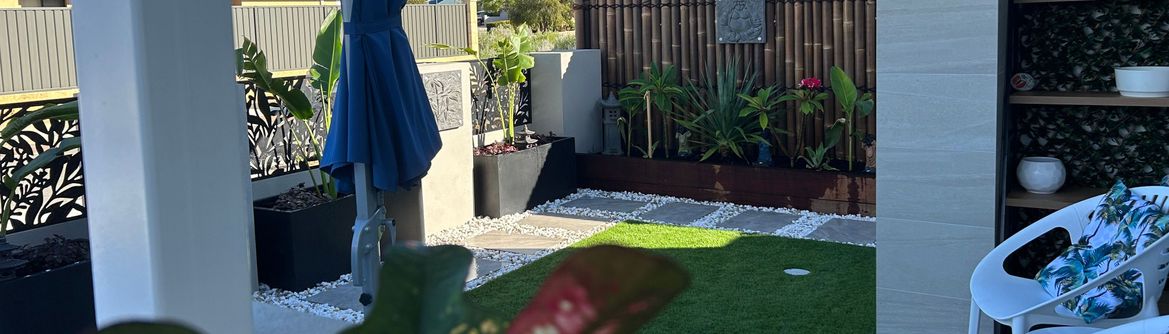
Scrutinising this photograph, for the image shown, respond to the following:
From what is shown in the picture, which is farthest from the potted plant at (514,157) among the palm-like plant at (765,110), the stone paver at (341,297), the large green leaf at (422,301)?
the large green leaf at (422,301)

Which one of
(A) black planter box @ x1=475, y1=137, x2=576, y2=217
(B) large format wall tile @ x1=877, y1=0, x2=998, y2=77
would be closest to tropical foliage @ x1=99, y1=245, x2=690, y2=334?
(B) large format wall tile @ x1=877, y1=0, x2=998, y2=77

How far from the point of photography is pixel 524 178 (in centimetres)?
788

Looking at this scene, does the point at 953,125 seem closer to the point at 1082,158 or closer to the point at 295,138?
the point at 1082,158

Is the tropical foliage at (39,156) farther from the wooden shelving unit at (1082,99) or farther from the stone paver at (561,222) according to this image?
the wooden shelving unit at (1082,99)

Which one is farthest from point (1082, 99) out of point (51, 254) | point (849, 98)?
point (51, 254)

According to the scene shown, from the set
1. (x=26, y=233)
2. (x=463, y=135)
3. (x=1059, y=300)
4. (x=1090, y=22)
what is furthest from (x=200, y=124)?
(x=463, y=135)

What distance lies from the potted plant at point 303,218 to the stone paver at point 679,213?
228 cm

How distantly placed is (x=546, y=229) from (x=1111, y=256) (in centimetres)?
431

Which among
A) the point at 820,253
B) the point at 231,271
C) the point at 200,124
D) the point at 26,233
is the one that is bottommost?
the point at 820,253

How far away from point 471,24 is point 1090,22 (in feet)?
29.1

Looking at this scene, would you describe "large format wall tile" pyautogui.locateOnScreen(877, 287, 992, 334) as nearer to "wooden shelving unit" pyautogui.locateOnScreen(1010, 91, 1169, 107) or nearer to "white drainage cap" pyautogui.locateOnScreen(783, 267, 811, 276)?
"wooden shelving unit" pyautogui.locateOnScreen(1010, 91, 1169, 107)

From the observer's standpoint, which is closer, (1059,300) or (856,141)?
(1059,300)

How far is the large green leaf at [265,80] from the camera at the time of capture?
5.77 meters

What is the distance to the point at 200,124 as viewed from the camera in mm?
1479
